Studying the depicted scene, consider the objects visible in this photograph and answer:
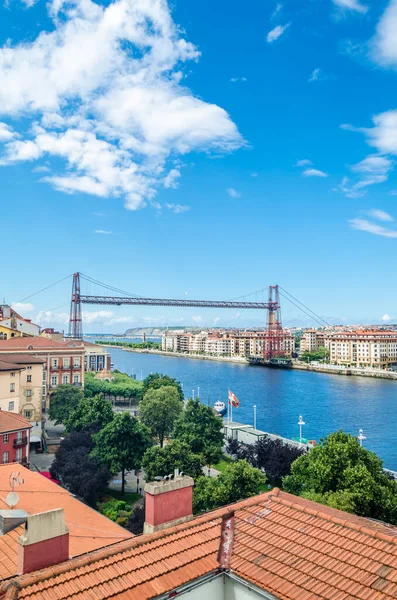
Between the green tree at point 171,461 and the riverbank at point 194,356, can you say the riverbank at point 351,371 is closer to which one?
the riverbank at point 194,356

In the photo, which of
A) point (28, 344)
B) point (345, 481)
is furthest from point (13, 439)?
point (28, 344)

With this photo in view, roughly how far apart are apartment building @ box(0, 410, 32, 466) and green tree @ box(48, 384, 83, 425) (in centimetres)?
763

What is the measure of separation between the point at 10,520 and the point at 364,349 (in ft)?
229

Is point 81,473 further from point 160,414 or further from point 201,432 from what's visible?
point 160,414

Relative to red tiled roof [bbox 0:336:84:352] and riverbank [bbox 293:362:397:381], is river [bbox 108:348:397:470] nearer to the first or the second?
riverbank [bbox 293:362:397:381]

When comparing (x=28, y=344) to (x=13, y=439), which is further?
(x=28, y=344)

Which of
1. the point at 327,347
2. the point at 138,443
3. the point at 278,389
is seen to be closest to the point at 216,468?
the point at 138,443

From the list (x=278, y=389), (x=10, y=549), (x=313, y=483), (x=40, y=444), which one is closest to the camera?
(x=10, y=549)

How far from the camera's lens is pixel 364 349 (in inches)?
2741

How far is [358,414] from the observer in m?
32.2

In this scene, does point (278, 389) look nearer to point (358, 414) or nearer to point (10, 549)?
point (358, 414)

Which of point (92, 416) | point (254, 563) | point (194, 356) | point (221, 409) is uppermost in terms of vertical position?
point (254, 563)

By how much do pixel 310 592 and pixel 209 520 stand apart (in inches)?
48.3

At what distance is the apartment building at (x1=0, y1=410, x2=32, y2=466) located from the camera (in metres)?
14.7
